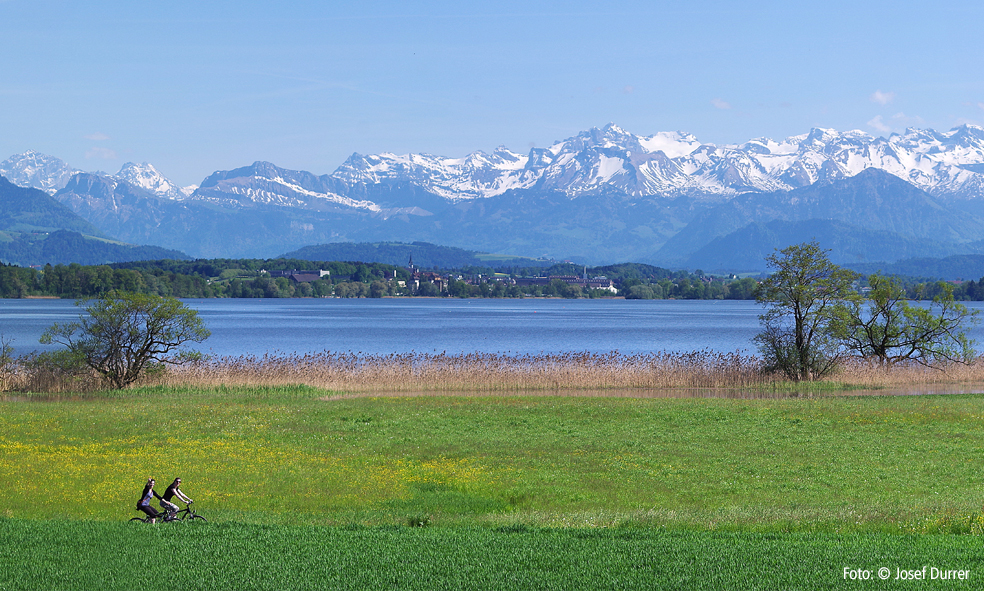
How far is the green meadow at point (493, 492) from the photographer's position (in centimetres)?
1368

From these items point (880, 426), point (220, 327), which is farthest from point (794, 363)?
point (220, 327)

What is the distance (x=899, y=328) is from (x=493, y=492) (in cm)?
3881

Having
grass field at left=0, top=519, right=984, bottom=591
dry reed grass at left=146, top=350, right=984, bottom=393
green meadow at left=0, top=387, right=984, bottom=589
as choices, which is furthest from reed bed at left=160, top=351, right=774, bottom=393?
grass field at left=0, top=519, right=984, bottom=591

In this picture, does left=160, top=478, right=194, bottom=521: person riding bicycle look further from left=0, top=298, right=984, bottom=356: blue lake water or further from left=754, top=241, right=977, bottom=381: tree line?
left=0, top=298, right=984, bottom=356: blue lake water

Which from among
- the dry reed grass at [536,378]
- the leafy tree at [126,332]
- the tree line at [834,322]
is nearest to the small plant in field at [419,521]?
the dry reed grass at [536,378]

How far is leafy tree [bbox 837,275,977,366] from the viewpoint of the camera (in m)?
51.0

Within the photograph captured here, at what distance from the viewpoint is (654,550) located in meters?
14.5

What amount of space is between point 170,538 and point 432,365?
114 feet

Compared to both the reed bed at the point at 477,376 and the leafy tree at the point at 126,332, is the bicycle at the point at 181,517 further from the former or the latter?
the reed bed at the point at 477,376

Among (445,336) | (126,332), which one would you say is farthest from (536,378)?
(445,336)

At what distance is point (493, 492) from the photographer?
20.9 metres

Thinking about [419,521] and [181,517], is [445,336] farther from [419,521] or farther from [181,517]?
[181,517]

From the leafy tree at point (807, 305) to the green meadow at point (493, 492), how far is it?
33.8ft

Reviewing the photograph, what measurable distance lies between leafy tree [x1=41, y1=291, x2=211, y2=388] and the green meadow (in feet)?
15.3
